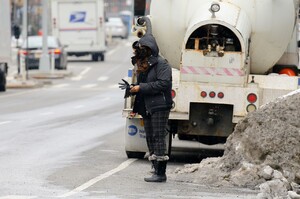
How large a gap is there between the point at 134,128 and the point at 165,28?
1492mm

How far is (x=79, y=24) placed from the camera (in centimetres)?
5941

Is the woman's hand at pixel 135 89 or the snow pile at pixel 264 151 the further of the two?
the woman's hand at pixel 135 89

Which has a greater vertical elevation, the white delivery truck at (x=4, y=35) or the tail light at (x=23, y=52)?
the white delivery truck at (x=4, y=35)

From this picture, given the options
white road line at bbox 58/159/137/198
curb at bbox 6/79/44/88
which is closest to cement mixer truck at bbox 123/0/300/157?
white road line at bbox 58/159/137/198

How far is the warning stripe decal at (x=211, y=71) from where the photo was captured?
15481 millimetres

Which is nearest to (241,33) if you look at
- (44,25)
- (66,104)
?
(66,104)

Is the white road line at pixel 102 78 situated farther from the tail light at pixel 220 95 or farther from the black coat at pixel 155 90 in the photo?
the black coat at pixel 155 90

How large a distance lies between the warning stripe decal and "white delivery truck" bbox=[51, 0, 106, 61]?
44.1 m

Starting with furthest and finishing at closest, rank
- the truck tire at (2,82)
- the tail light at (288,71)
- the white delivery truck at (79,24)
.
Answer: the white delivery truck at (79,24) → the truck tire at (2,82) → the tail light at (288,71)

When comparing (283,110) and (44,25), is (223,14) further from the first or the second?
(44,25)

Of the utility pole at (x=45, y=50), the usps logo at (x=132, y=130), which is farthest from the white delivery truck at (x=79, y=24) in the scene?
the usps logo at (x=132, y=130)

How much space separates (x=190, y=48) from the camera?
619 inches

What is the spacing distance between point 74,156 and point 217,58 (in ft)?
8.63

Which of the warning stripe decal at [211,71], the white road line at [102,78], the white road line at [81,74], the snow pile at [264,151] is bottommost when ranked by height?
the white road line at [81,74]
